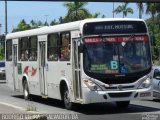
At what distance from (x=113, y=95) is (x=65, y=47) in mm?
2811

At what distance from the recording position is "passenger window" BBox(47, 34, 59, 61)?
1916 cm

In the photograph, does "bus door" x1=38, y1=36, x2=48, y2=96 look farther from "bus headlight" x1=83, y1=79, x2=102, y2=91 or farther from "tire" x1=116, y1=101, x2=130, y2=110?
"bus headlight" x1=83, y1=79, x2=102, y2=91

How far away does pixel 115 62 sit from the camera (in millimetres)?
16578

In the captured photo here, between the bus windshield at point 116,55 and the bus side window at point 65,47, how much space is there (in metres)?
1.42

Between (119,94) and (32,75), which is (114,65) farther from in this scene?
(32,75)

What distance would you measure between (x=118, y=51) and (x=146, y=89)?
1539 millimetres

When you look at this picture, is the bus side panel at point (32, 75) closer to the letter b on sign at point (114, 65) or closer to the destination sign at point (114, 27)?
the destination sign at point (114, 27)

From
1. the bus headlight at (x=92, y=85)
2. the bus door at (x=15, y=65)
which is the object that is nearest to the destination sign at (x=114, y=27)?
the bus headlight at (x=92, y=85)

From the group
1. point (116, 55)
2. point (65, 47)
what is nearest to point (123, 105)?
point (116, 55)

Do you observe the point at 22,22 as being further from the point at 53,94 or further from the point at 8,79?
the point at 53,94

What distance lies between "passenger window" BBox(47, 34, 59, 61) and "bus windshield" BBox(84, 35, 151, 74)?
8.88ft

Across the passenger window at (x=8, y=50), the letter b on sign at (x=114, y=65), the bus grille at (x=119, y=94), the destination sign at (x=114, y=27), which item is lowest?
the bus grille at (x=119, y=94)

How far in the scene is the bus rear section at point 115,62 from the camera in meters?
16.3

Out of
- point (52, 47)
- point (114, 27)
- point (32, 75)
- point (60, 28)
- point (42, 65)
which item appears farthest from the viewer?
point (32, 75)
